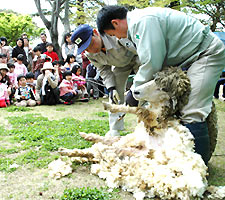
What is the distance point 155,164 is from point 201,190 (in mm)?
482

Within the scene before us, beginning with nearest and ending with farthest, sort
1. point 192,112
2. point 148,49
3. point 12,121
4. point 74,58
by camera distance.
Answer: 1. point 148,49
2. point 192,112
3. point 12,121
4. point 74,58

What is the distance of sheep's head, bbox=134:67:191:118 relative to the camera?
2.65 m

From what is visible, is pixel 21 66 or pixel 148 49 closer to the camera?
pixel 148 49

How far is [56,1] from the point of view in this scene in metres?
12.5

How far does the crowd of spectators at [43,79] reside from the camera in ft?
24.8

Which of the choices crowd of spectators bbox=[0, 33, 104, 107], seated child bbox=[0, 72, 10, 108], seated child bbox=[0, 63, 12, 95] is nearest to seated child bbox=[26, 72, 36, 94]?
crowd of spectators bbox=[0, 33, 104, 107]

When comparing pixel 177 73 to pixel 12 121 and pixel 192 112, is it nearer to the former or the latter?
pixel 192 112

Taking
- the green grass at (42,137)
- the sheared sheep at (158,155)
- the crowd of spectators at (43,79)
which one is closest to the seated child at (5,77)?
the crowd of spectators at (43,79)

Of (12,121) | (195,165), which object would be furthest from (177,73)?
(12,121)

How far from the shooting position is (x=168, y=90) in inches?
105

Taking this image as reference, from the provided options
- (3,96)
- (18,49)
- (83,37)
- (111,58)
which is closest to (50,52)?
(18,49)

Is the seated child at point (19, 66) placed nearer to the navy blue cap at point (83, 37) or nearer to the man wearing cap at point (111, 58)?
the man wearing cap at point (111, 58)

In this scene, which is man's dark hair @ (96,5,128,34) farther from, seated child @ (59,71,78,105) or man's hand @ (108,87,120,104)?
seated child @ (59,71,78,105)

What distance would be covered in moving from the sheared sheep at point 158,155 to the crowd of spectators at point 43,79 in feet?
14.3
